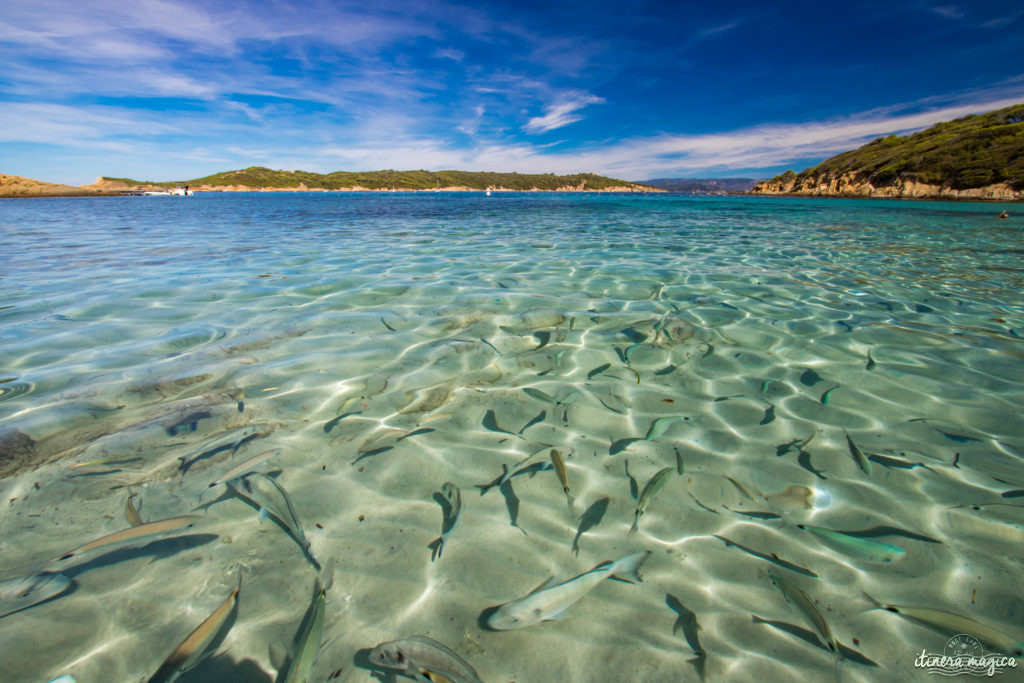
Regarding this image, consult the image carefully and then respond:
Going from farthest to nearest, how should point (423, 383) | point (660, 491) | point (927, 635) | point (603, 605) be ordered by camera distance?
point (423, 383) < point (660, 491) < point (603, 605) < point (927, 635)

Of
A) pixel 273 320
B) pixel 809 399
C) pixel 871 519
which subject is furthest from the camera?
pixel 273 320

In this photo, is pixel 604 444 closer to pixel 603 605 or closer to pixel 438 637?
pixel 603 605

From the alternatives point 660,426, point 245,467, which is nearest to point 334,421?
point 245,467

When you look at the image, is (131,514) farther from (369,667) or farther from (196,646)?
(369,667)

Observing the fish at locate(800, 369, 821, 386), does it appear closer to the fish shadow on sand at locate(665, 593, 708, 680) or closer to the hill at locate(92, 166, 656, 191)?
the fish shadow on sand at locate(665, 593, 708, 680)

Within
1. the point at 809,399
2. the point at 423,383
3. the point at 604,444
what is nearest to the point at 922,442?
the point at 809,399

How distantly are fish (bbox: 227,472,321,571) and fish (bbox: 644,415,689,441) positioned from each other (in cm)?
182

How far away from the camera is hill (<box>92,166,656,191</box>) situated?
383 ft

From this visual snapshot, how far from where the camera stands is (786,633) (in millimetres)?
A: 1298

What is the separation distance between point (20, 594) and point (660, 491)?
250 centimetres

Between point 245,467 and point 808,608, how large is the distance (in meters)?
2.49

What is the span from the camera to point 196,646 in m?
1.21

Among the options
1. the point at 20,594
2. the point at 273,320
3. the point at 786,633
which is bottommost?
the point at 786,633

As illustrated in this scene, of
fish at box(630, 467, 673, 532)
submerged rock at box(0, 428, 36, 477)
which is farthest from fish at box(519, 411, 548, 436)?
submerged rock at box(0, 428, 36, 477)
